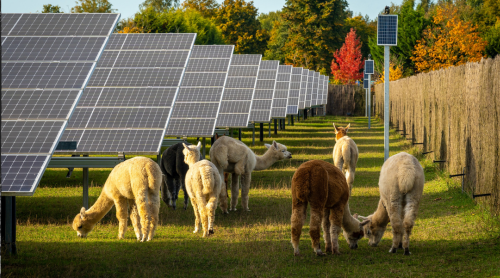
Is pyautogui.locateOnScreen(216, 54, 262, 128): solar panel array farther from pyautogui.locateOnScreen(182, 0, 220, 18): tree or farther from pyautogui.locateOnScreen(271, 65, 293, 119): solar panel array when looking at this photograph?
pyautogui.locateOnScreen(182, 0, 220, 18): tree

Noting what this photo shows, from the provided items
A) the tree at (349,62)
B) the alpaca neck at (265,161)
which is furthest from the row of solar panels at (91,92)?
the tree at (349,62)

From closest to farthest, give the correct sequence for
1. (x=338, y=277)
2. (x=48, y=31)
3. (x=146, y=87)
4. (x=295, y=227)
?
(x=338, y=277)
(x=295, y=227)
(x=48, y=31)
(x=146, y=87)

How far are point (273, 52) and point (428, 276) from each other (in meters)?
88.8

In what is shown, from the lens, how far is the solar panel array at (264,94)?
1029 inches

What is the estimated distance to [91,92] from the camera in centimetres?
1498

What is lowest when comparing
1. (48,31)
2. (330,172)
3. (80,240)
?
(80,240)

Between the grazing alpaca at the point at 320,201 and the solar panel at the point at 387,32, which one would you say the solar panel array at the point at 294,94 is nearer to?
the solar panel at the point at 387,32

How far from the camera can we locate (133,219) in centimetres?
1014

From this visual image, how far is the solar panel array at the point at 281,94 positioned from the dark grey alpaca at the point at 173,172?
1653 cm

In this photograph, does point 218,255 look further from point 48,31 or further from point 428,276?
point 48,31

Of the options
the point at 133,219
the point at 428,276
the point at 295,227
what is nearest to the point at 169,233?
the point at 133,219

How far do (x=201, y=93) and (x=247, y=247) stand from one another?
11299 millimetres

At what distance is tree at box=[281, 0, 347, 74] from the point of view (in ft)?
294

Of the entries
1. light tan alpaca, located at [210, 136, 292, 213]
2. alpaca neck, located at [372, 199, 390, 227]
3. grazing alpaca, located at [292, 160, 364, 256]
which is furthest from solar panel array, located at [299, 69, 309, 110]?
grazing alpaca, located at [292, 160, 364, 256]
